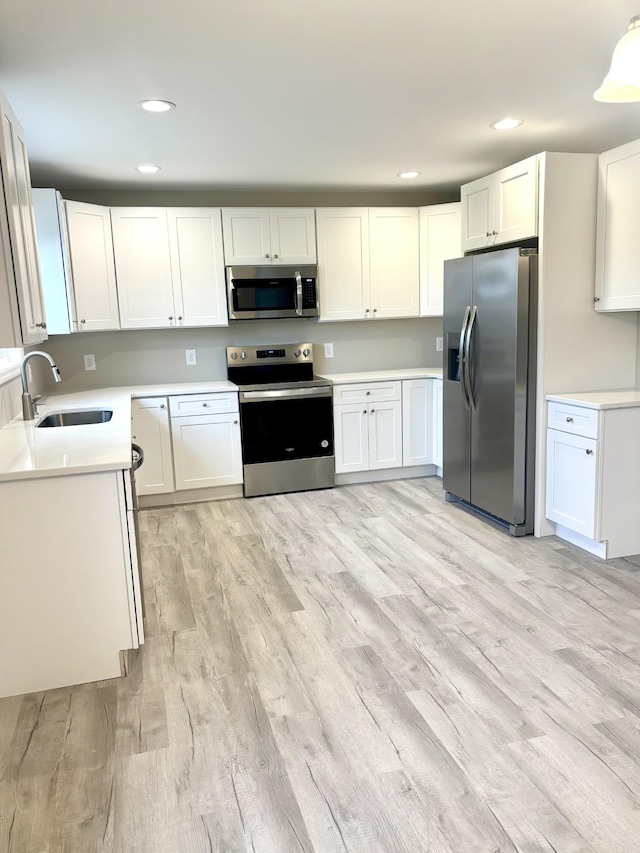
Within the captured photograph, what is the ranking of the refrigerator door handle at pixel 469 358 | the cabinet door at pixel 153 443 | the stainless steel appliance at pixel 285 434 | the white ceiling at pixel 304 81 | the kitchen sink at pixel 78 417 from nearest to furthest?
1. the white ceiling at pixel 304 81
2. the kitchen sink at pixel 78 417
3. the refrigerator door handle at pixel 469 358
4. the cabinet door at pixel 153 443
5. the stainless steel appliance at pixel 285 434

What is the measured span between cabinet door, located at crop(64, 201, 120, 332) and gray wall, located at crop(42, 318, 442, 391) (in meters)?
0.40

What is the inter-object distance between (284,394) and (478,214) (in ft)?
6.07

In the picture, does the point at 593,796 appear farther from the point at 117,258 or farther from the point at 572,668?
the point at 117,258

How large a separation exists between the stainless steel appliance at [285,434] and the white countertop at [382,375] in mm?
187

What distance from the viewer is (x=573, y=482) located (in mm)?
3465

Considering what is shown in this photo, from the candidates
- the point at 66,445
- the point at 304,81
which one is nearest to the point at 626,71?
the point at 304,81

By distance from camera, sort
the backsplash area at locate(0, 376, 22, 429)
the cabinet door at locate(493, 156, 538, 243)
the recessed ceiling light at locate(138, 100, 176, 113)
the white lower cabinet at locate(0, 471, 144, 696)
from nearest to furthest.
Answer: the white lower cabinet at locate(0, 471, 144, 696) → the recessed ceiling light at locate(138, 100, 176, 113) → the backsplash area at locate(0, 376, 22, 429) → the cabinet door at locate(493, 156, 538, 243)

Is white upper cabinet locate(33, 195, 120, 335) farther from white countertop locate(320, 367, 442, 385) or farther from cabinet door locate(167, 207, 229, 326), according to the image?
white countertop locate(320, 367, 442, 385)

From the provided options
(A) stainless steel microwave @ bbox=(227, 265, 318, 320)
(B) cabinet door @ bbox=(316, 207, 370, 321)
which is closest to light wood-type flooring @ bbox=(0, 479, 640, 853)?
(A) stainless steel microwave @ bbox=(227, 265, 318, 320)

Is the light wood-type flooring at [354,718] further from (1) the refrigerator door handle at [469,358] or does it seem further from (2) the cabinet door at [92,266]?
(2) the cabinet door at [92,266]

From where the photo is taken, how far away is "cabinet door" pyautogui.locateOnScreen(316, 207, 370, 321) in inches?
194

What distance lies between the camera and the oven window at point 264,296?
477 cm

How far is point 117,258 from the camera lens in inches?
178

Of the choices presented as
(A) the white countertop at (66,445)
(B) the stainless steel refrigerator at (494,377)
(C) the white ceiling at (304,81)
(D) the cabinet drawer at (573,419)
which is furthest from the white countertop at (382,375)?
(A) the white countertop at (66,445)
